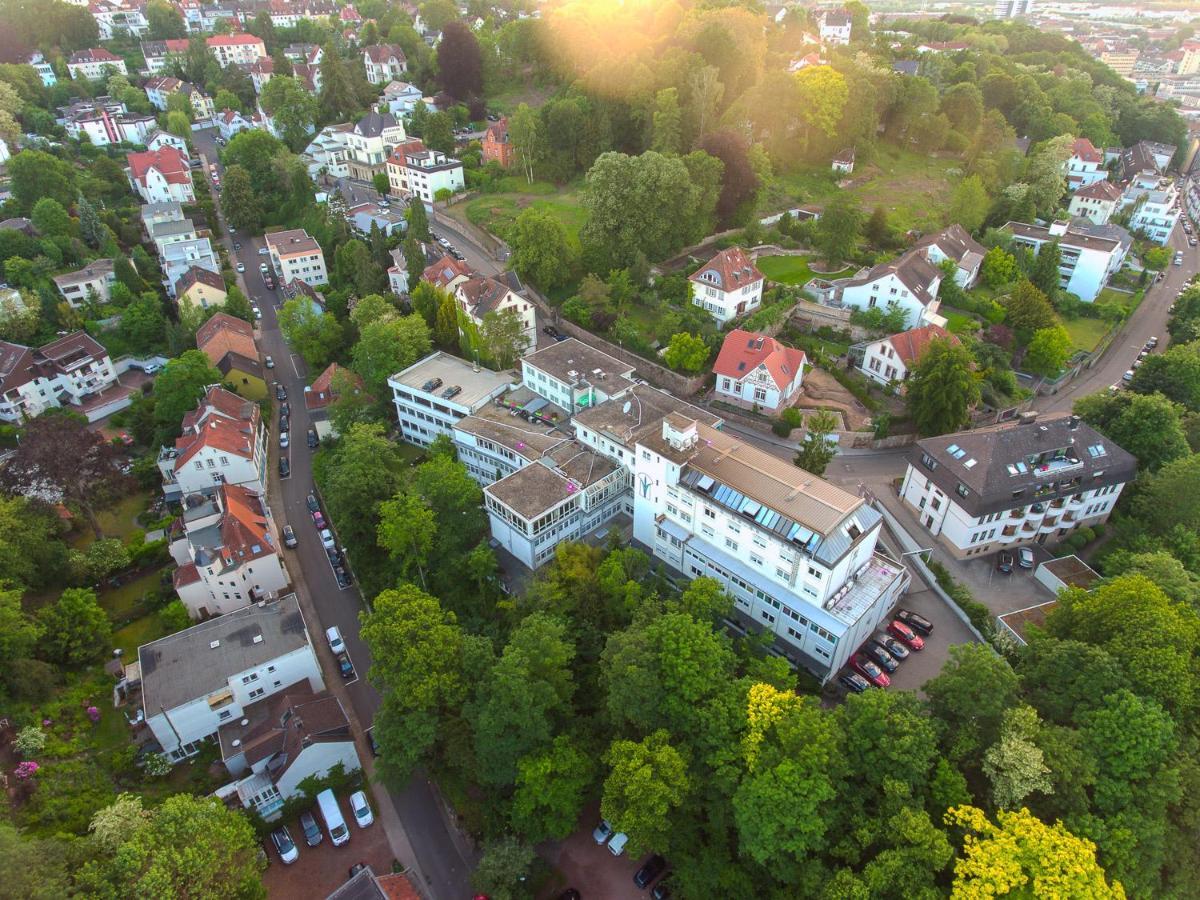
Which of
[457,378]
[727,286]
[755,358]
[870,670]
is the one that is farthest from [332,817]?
[727,286]

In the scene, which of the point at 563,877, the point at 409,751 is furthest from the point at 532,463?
the point at 563,877

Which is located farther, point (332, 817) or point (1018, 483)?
point (1018, 483)

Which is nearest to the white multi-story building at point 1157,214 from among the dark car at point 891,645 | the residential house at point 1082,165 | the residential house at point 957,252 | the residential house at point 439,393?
the residential house at point 1082,165

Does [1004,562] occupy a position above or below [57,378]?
above

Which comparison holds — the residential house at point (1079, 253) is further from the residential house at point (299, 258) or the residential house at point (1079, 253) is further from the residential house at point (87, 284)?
the residential house at point (87, 284)

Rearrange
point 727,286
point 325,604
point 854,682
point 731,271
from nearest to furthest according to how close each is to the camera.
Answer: point 854,682 < point 325,604 < point 727,286 < point 731,271

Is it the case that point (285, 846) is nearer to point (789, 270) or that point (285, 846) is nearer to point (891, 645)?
point (891, 645)

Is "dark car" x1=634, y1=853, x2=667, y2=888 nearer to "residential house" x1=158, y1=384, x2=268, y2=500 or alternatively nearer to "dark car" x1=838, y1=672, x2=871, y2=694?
"dark car" x1=838, y1=672, x2=871, y2=694
